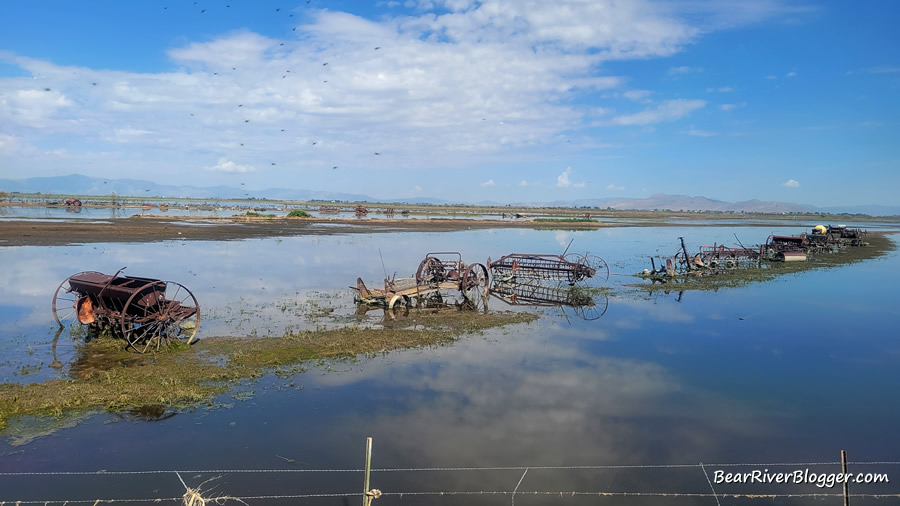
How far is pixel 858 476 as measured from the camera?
35.3 feet

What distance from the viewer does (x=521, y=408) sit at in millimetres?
13562

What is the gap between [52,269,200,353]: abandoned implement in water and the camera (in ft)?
Answer: 56.8

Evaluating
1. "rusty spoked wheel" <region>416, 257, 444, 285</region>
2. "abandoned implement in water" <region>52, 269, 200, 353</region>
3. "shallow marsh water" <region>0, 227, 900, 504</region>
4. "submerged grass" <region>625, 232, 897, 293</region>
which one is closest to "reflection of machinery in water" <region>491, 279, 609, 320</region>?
"shallow marsh water" <region>0, 227, 900, 504</region>

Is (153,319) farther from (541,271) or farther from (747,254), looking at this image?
(747,254)

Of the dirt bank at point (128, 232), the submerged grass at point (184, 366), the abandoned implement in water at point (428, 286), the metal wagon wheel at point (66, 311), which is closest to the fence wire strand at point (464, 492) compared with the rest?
the submerged grass at point (184, 366)

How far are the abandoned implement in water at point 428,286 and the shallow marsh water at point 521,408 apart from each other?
5.09 ft

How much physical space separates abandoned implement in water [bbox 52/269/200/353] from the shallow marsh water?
1.73 m

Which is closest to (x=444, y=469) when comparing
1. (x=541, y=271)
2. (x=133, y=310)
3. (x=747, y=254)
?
(x=133, y=310)

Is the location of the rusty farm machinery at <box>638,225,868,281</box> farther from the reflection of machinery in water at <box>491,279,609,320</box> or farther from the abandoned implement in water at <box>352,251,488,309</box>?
the abandoned implement in water at <box>352,251,488,309</box>

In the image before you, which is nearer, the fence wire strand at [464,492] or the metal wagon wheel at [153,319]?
the fence wire strand at [464,492]

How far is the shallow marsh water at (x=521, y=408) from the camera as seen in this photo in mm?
10227

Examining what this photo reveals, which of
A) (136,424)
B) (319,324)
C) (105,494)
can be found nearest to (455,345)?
(319,324)

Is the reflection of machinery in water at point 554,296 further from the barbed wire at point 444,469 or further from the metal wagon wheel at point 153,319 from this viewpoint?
the metal wagon wheel at point 153,319

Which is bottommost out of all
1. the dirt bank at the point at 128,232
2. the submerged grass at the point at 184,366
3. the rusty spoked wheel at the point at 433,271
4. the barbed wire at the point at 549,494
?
the barbed wire at the point at 549,494
